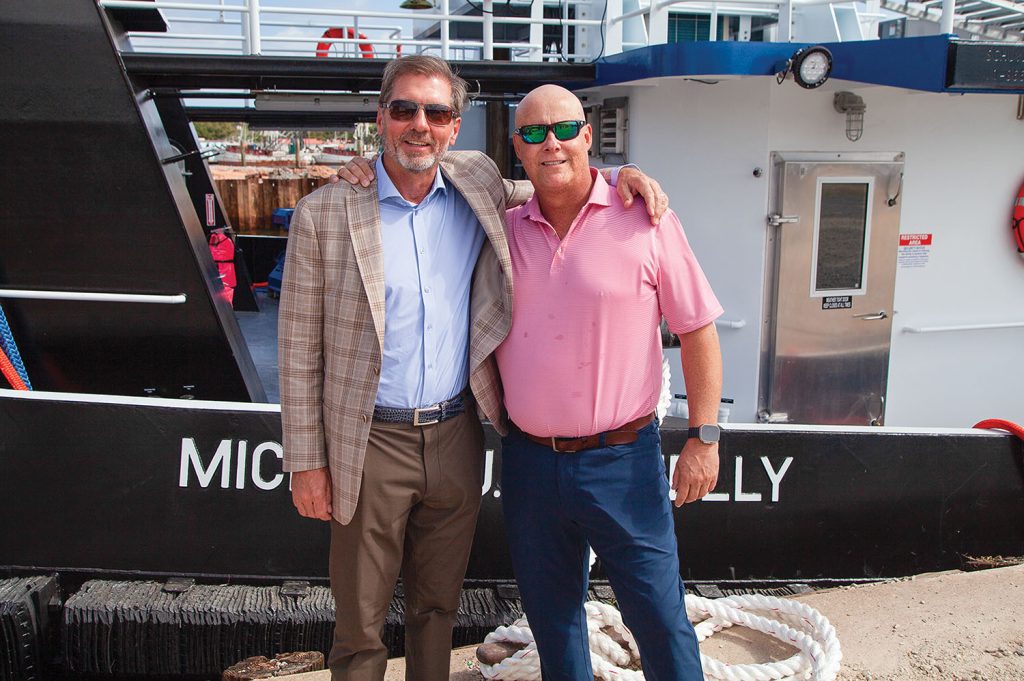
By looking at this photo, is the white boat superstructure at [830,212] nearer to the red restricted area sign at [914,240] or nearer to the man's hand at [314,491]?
the red restricted area sign at [914,240]

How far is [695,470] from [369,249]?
1.06 meters

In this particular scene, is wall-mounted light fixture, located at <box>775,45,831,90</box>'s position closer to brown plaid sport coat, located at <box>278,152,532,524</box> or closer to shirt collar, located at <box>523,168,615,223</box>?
shirt collar, located at <box>523,168,615,223</box>

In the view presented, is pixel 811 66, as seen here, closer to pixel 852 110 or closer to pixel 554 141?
pixel 852 110

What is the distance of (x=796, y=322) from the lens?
16.2 feet

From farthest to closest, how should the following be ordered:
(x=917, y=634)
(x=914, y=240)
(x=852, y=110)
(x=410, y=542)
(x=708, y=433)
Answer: (x=914, y=240), (x=852, y=110), (x=917, y=634), (x=410, y=542), (x=708, y=433)

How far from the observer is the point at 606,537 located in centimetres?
254

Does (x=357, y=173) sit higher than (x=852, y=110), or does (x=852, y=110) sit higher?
(x=852, y=110)

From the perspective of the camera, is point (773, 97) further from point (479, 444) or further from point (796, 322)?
point (479, 444)

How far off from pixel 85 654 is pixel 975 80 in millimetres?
4523

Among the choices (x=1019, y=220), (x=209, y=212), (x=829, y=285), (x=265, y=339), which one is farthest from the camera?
(x=209, y=212)

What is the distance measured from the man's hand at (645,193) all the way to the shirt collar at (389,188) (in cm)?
49

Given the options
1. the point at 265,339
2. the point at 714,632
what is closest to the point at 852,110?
the point at 714,632

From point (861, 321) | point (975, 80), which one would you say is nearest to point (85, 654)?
point (861, 321)

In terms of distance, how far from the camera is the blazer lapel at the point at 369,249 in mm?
2432
